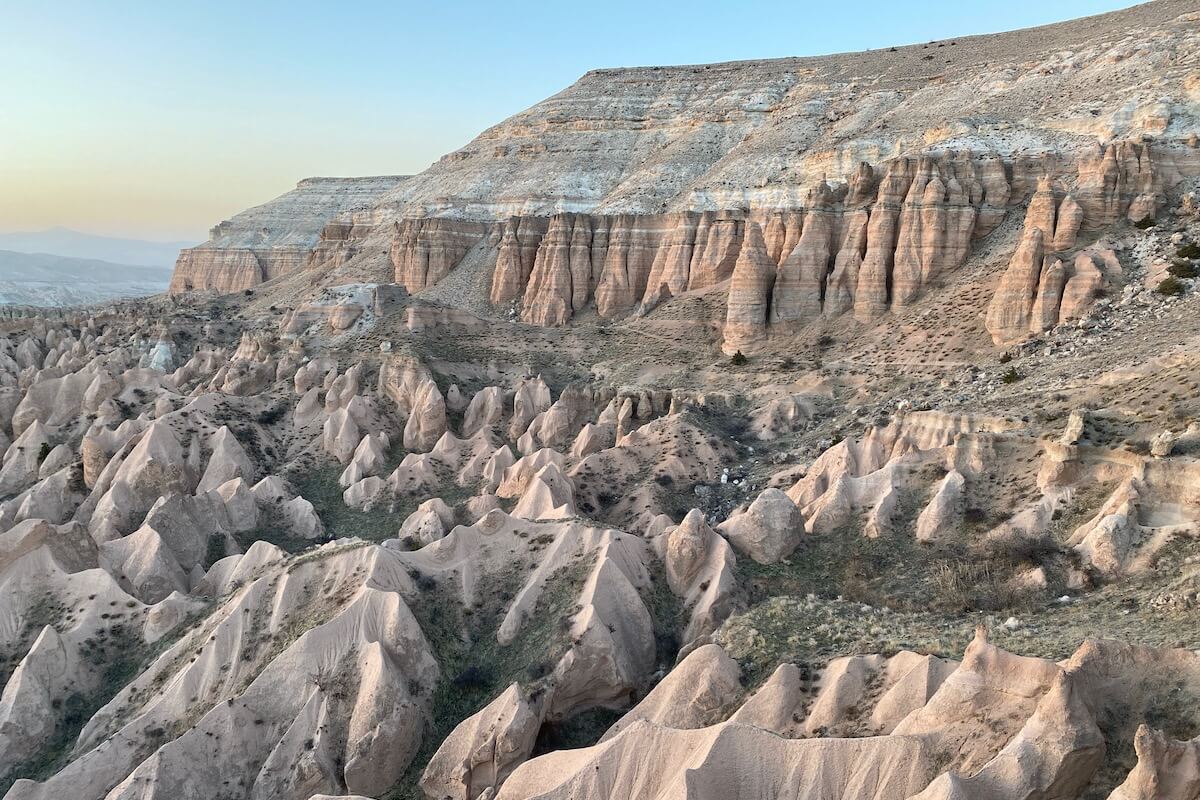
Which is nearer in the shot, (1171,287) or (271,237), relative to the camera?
(1171,287)

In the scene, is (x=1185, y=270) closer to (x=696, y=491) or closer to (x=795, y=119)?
(x=696, y=491)

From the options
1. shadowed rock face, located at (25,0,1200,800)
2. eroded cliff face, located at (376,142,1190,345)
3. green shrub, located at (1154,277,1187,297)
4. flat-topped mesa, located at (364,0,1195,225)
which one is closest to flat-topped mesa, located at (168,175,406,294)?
flat-topped mesa, located at (364,0,1195,225)

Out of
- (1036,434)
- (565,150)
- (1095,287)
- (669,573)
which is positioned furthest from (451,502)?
(565,150)

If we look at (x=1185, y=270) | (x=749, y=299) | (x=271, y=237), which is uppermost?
(x=271, y=237)

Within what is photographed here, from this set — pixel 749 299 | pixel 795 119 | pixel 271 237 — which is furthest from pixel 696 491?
pixel 271 237

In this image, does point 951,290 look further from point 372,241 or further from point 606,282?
point 372,241

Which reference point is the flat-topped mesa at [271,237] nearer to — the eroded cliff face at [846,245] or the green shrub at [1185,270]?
the eroded cliff face at [846,245]
